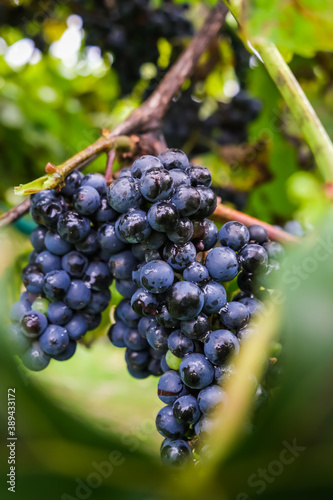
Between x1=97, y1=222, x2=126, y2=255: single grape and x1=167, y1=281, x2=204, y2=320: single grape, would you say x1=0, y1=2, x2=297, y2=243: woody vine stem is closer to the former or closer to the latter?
x1=97, y1=222, x2=126, y2=255: single grape

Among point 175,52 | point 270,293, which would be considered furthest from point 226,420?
point 175,52


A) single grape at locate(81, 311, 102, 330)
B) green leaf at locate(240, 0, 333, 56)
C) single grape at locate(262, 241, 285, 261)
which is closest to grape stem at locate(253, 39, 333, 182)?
green leaf at locate(240, 0, 333, 56)

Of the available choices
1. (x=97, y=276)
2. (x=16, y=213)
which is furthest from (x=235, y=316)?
(x=16, y=213)

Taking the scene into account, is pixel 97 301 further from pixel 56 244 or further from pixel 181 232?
pixel 181 232

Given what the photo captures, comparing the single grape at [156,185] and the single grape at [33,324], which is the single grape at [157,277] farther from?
the single grape at [33,324]

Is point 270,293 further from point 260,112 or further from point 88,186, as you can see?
point 260,112
